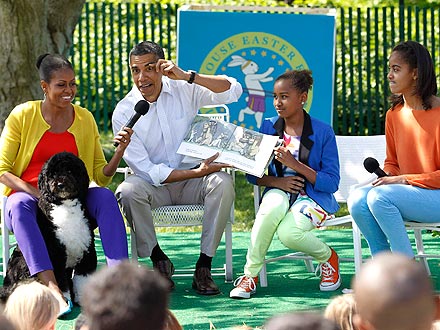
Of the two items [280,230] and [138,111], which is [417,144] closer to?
[280,230]


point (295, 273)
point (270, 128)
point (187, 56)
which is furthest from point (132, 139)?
point (187, 56)

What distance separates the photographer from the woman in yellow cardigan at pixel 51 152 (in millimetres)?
6031

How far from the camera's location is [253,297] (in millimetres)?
6375

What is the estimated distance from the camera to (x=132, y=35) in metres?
12.9

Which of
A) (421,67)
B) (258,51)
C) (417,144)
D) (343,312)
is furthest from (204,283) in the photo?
(258,51)

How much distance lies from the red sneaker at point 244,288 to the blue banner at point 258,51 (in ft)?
13.8

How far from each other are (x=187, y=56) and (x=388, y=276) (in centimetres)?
823

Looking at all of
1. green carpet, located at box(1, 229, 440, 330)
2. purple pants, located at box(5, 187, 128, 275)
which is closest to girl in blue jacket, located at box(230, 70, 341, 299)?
green carpet, located at box(1, 229, 440, 330)

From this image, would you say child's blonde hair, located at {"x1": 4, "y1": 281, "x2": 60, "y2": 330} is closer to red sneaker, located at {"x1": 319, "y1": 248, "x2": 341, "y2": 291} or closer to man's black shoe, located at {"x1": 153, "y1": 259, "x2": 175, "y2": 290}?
man's black shoe, located at {"x1": 153, "y1": 259, "x2": 175, "y2": 290}

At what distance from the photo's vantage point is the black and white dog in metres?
5.97

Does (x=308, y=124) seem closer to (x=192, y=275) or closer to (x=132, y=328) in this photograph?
(x=192, y=275)

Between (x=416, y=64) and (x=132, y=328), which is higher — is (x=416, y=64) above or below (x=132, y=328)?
above

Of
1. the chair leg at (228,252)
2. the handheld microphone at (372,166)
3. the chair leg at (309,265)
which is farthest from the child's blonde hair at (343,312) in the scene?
the chair leg at (309,265)

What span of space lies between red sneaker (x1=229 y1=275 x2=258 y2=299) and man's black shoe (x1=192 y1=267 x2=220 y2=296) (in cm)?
15
